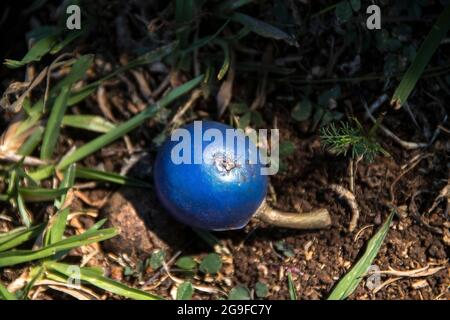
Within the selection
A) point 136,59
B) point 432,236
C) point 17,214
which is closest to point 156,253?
point 17,214

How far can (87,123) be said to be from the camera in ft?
10.3

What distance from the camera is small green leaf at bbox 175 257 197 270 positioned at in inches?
118

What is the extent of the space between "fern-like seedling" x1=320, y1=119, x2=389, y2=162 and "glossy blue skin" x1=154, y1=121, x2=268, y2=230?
324 mm

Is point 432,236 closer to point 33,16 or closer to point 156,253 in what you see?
point 156,253

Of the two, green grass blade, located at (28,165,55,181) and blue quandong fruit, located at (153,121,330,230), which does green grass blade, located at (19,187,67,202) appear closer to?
green grass blade, located at (28,165,55,181)

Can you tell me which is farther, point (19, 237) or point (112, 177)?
point (112, 177)

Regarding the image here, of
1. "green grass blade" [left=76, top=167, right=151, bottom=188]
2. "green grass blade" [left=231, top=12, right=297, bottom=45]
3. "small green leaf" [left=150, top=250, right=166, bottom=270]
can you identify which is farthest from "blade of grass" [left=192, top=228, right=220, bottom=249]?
"green grass blade" [left=231, top=12, right=297, bottom=45]

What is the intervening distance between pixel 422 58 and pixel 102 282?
1501mm

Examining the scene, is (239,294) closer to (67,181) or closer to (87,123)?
(67,181)

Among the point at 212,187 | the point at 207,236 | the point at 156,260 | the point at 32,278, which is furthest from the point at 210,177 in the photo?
the point at 32,278

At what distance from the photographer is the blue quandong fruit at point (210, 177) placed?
2.67 m

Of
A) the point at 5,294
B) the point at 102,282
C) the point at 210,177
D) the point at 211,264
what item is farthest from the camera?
the point at 211,264

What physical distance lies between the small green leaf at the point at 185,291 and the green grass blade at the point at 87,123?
744mm

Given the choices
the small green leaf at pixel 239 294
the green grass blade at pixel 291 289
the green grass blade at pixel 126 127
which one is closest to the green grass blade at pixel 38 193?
the green grass blade at pixel 126 127
